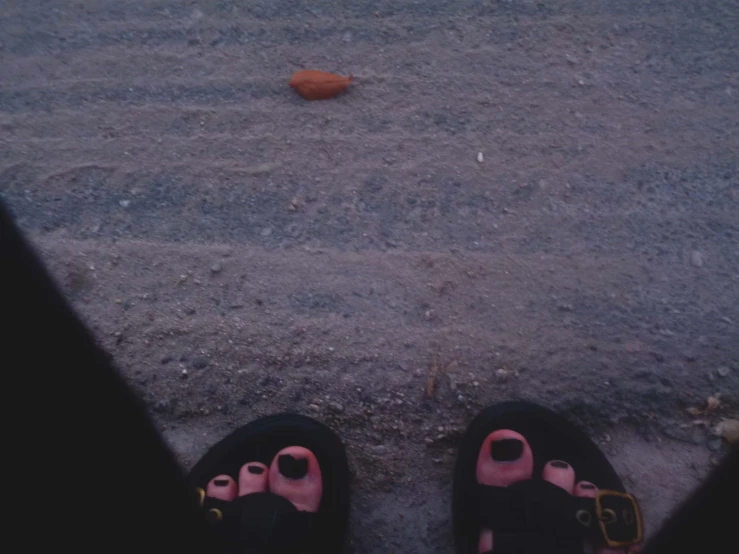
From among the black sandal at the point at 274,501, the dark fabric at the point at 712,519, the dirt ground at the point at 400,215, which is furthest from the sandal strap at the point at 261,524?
the dark fabric at the point at 712,519

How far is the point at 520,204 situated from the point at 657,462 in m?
0.83

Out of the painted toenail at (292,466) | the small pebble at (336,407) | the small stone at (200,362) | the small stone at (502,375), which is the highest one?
the small stone at (502,375)

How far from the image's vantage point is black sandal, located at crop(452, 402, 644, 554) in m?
1.36

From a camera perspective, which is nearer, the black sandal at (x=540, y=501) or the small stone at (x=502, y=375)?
the black sandal at (x=540, y=501)

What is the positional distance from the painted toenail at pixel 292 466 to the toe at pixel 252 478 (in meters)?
0.06

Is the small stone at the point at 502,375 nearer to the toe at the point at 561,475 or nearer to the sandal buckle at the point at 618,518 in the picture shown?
the toe at the point at 561,475

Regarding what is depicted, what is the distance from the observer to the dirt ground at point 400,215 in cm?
157

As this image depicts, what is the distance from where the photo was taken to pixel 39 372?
33.9 inches

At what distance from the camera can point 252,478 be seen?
1505 mm

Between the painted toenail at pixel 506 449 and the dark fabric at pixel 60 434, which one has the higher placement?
the dark fabric at pixel 60 434

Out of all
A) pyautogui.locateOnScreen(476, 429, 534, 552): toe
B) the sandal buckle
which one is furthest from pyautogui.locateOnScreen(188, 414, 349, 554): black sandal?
the sandal buckle

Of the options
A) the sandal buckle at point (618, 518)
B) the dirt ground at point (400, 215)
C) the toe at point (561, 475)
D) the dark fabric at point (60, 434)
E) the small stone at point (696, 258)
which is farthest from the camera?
the small stone at point (696, 258)

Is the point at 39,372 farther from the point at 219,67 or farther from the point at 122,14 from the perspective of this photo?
the point at 122,14

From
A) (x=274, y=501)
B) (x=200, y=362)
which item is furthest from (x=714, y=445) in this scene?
(x=200, y=362)
